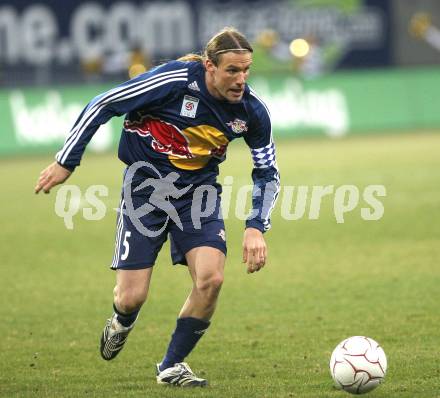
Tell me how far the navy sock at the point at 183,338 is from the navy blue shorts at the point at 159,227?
15.8 inches

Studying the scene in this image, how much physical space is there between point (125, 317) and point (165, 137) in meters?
1.18

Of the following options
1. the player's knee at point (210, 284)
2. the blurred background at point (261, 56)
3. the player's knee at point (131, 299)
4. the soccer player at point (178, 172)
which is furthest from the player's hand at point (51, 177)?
the blurred background at point (261, 56)

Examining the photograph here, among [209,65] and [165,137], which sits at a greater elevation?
[209,65]

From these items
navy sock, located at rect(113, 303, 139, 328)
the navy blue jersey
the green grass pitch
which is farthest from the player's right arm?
the green grass pitch

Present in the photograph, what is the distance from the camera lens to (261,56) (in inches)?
1391

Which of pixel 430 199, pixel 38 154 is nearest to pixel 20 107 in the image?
pixel 38 154

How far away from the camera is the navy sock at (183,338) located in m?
6.87

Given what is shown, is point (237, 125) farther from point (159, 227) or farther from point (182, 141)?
point (159, 227)

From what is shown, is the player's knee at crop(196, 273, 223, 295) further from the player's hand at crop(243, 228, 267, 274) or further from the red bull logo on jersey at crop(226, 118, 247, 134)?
the red bull logo on jersey at crop(226, 118, 247, 134)

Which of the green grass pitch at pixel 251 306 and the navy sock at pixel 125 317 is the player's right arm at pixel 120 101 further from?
the green grass pitch at pixel 251 306

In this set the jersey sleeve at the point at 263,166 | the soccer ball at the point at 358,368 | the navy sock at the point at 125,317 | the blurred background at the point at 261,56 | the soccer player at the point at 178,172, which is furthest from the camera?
the blurred background at the point at 261,56

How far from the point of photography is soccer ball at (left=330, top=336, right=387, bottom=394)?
622 cm

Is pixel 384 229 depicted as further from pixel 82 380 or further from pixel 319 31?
pixel 319 31

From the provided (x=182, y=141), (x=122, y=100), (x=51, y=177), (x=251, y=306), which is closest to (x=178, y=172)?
(x=182, y=141)
